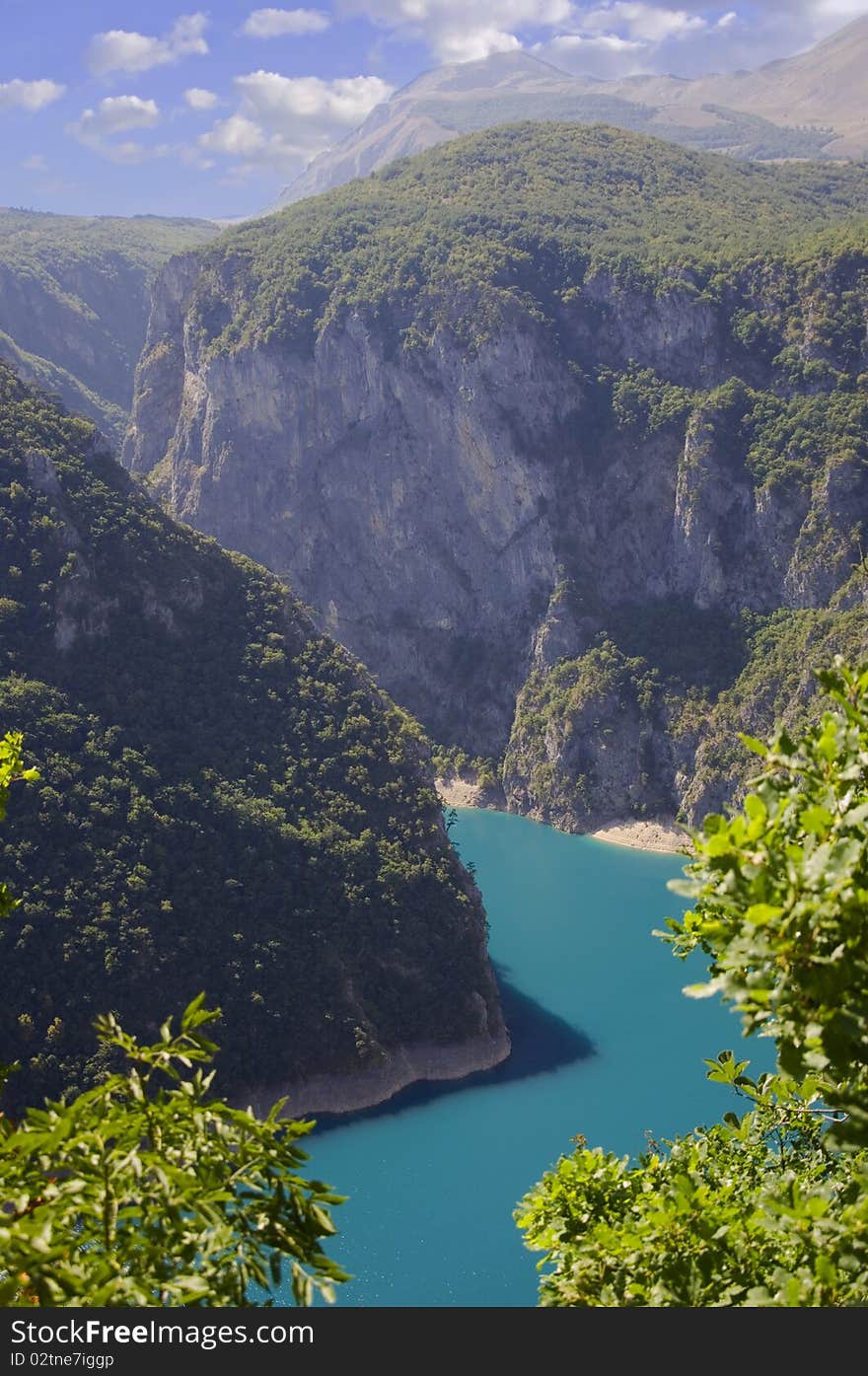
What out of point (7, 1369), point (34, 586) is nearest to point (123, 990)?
point (34, 586)

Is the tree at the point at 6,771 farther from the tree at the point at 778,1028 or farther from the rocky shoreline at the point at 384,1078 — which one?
the rocky shoreline at the point at 384,1078

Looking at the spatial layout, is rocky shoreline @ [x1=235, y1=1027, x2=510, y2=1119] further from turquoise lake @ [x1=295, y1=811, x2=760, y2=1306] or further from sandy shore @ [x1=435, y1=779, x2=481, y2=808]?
sandy shore @ [x1=435, y1=779, x2=481, y2=808]

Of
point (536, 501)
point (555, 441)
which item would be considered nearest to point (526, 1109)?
point (536, 501)

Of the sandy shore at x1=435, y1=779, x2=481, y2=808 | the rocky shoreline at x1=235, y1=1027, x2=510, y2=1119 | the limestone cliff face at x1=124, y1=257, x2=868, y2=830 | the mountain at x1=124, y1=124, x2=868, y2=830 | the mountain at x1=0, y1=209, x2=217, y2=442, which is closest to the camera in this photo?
the rocky shoreline at x1=235, y1=1027, x2=510, y2=1119

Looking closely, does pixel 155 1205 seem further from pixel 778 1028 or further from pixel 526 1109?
pixel 526 1109

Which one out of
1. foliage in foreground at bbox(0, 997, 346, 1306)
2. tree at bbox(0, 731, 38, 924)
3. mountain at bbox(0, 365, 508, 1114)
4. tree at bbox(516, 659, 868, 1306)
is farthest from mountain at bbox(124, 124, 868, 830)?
foliage in foreground at bbox(0, 997, 346, 1306)

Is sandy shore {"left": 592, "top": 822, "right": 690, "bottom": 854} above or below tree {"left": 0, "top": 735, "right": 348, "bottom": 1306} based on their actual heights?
below

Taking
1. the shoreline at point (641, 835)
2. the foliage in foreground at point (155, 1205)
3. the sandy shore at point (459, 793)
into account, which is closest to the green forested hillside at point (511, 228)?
the sandy shore at point (459, 793)
